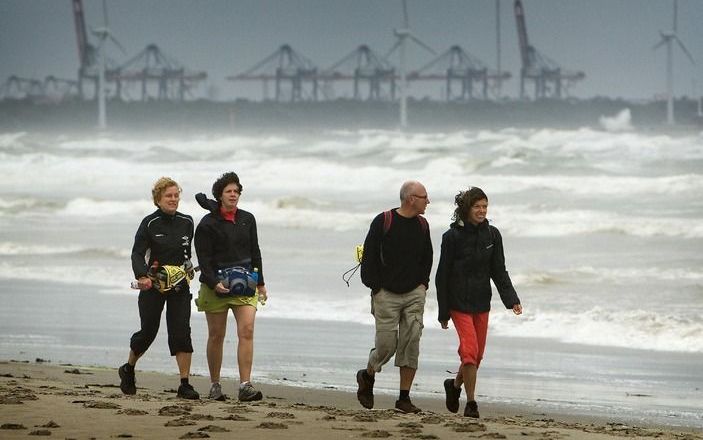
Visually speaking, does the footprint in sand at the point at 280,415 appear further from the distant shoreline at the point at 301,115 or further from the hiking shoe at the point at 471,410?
the distant shoreline at the point at 301,115

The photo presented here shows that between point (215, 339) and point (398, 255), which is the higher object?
point (398, 255)

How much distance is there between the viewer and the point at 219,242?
6805 mm

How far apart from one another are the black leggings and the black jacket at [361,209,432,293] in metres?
0.97

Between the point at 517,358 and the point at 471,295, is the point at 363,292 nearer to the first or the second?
the point at 517,358

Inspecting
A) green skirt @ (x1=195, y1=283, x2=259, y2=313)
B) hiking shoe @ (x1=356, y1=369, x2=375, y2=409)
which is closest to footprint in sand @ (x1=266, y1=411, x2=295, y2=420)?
hiking shoe @ (x1=356, y1=369, x2=375, y2=409)

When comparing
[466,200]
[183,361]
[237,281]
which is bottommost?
[183,361]

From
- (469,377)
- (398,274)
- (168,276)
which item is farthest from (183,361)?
(469,377)

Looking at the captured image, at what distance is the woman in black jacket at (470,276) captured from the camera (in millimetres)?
6438

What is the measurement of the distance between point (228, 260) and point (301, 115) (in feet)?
347

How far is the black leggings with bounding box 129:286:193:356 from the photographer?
6863mm

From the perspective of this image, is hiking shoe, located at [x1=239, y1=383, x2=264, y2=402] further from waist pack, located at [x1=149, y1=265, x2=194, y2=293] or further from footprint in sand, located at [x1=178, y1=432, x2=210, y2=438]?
footprint in sand, located at [x1=178, y1=432, x2=210, y2=438]

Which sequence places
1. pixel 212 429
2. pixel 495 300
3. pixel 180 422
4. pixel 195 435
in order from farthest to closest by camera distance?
pixel 495 300, pixel 180 422, pixel 212 429, pixel 195 435

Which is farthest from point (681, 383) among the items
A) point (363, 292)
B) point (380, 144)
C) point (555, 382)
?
point (380, 144)

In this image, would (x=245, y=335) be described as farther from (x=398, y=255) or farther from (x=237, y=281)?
(x=398, y=255)
